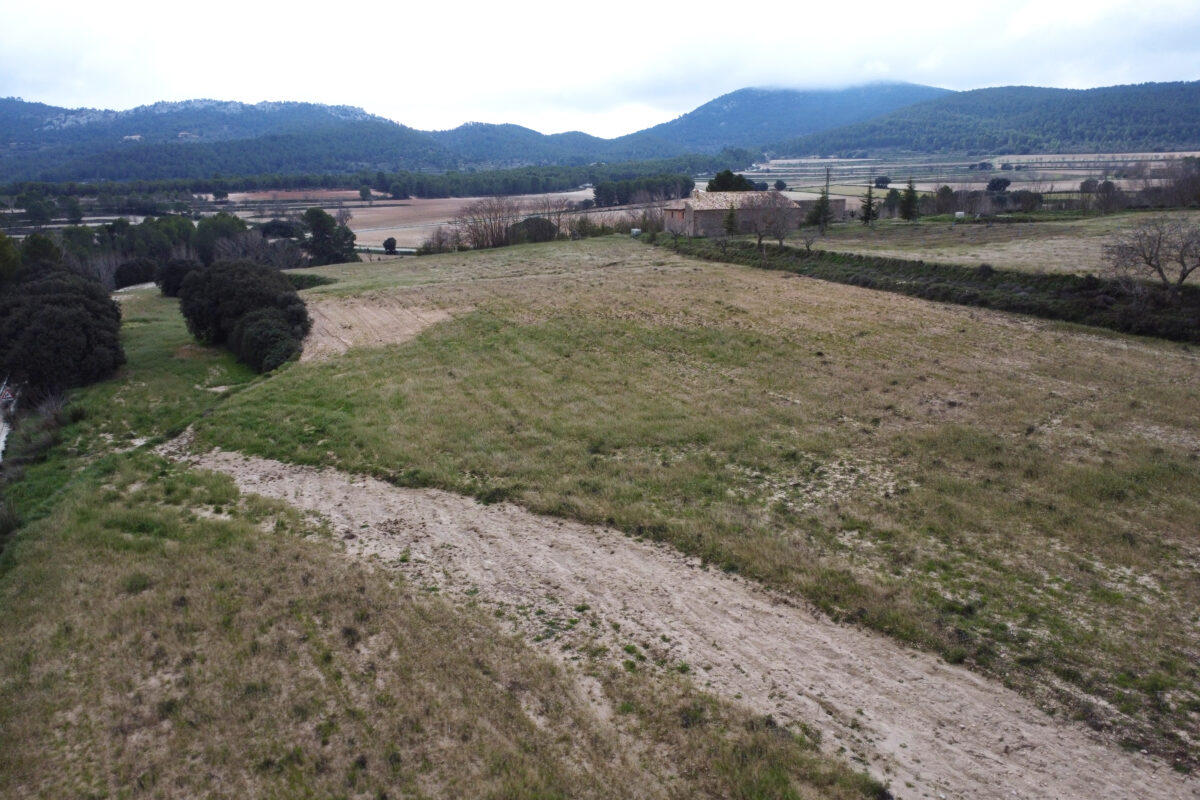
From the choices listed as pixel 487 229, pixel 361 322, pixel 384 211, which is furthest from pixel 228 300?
pixel 384 211

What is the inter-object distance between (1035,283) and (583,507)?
26.8m

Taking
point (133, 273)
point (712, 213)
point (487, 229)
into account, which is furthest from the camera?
point (487, 229)

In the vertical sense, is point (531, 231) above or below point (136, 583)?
above

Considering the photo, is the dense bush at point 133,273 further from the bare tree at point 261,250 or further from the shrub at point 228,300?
the shrub at point 228,300

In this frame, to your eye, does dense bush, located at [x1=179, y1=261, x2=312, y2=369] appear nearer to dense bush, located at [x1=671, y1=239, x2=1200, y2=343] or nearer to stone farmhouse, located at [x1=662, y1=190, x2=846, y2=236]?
dense bush, located at [x1=671, y1=239, x2=1200, y2=343]

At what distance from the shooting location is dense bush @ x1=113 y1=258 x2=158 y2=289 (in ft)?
174

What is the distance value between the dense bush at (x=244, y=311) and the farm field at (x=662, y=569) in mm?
3663

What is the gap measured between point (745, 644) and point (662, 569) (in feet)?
7.02

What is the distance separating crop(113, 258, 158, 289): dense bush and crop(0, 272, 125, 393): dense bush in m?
32.5

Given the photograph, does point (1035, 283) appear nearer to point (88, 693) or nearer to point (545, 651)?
point (545, 651)

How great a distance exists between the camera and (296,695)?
814 centimetres

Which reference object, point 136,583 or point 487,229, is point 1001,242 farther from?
point 136,583

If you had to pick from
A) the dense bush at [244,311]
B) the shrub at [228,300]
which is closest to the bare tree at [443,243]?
the dense bush at [244,311]

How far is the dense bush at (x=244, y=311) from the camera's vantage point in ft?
84.2
